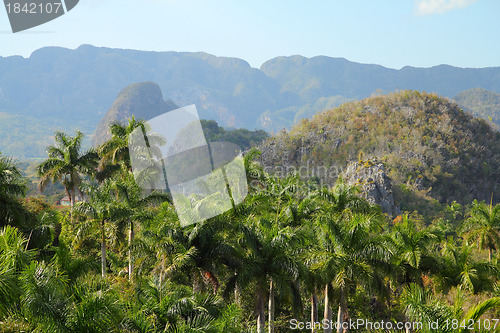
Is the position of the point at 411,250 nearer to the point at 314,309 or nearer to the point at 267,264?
the point at 314,309

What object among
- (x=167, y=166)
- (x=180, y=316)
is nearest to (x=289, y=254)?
(x=167, y=166)

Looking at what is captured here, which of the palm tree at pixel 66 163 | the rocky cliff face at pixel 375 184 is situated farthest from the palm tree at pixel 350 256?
the rocky cliff face at pixel 375 184

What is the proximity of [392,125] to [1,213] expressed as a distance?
79821mm

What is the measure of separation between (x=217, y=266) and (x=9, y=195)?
9052 mm

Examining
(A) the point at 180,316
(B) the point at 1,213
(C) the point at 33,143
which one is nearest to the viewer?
(A) the point at 180,316

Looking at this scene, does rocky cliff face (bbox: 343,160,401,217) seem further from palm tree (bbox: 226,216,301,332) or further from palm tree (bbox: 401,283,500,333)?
palm tree (bbox: 401,283,500,333)

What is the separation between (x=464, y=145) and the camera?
8206cm

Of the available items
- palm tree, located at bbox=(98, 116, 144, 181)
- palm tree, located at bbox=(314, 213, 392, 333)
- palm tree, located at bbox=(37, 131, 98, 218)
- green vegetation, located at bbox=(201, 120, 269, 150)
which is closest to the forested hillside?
green vegetation, located at bbox=(201, 120, 269, 150)

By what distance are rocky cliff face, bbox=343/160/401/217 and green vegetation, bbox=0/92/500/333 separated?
33914 millimetres

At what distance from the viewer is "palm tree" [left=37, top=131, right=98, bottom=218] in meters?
28.7

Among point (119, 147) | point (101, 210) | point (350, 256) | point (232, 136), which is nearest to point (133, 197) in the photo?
point (101, 210)

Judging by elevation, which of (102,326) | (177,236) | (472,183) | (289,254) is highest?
(102,326)

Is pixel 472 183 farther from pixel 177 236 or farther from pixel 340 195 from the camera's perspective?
pixel 177 236

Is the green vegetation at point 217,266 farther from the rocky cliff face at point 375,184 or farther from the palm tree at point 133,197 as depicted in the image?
the rocky cliff face at point 375,184
